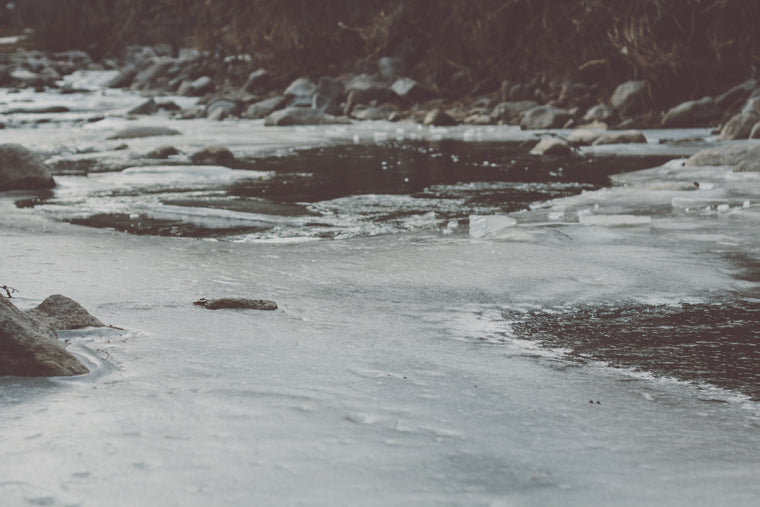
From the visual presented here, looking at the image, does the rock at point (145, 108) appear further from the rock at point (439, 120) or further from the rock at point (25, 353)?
the rock at point (25, 353)

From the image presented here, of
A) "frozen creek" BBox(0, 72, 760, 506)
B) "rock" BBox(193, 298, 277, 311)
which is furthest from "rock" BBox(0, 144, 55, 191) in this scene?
"rock" BBox(193, 298, 277, 311)

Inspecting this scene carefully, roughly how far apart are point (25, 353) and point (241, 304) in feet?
2.88

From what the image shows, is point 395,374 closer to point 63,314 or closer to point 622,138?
point 63,314

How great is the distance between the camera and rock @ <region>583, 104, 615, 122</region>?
12.2 meters

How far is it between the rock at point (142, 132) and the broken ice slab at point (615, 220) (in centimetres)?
754

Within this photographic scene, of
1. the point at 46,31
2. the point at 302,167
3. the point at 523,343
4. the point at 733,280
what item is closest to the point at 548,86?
the point at 302,167

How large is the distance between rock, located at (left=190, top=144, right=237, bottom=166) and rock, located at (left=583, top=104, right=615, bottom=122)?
5655 millimetres

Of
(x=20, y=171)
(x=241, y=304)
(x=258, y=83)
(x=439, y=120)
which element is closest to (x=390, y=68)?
(x=258, y=83)

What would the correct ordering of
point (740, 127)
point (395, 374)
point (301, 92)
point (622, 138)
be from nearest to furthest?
point (395, 374), point (740, 127), point (622, 138), point (301, 92)

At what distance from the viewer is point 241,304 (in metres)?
2.82

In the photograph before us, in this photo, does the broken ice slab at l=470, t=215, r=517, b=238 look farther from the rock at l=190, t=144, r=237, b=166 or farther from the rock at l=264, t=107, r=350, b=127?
the rock at l=264, t=107, r=350, b=127

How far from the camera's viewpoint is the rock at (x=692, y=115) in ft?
37.6

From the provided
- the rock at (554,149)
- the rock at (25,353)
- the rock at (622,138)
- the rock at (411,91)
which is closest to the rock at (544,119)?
the rock at (622,138)

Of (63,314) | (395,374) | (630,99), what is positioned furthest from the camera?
(630,99)
